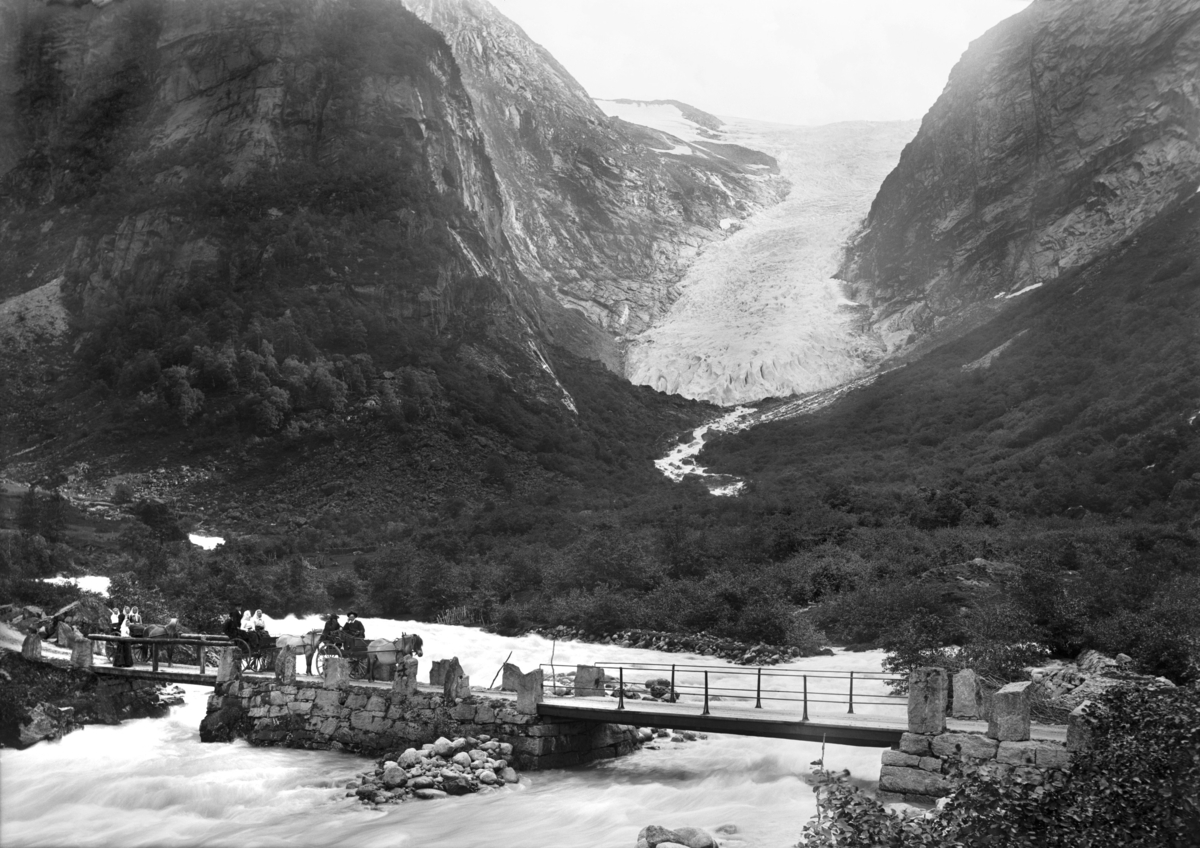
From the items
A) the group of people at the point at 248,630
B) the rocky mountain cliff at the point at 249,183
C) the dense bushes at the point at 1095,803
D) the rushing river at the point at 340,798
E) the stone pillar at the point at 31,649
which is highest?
the rocky mountain cliff at the point at 249,183

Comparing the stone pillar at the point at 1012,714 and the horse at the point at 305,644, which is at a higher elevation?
the horse at the point at 305,644

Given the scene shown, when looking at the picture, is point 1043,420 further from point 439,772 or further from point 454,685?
point 439,772

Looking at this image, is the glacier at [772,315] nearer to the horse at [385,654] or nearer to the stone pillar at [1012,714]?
the horse at [385,654]

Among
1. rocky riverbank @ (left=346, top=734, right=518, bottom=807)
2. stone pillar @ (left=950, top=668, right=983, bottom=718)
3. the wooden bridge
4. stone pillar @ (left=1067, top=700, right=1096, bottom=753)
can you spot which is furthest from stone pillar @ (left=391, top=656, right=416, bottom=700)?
stone pillar @ (left=1067, top=700, right=1096, bottom=753)

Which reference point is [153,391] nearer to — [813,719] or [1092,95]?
[813,719]

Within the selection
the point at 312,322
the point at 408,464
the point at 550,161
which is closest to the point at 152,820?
the point at 408,464

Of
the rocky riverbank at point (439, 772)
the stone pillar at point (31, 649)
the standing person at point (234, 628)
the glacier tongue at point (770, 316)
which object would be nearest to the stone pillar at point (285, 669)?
the standing person at point (234, 628)
